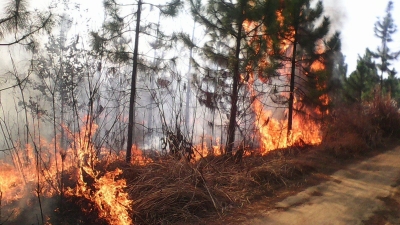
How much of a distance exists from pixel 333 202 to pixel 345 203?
204 mm

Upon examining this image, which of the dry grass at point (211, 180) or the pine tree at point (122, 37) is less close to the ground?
the pine tree at point (122, 37)

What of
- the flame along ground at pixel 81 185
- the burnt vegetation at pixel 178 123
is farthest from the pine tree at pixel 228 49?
the flame along ground at pixel 81 185

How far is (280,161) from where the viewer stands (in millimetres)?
8859

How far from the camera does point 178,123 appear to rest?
28.7 feet

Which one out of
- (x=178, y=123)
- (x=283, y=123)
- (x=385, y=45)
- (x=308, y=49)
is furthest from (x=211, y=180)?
(x=385, y=45)

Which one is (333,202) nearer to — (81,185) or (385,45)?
(81,185)

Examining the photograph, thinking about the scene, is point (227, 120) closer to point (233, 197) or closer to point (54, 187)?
point (233, 197)

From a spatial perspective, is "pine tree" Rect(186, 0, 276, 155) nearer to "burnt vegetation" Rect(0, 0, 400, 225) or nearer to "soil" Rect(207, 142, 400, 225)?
"burnt vegetation" Rect(0, 0, 400, 225)

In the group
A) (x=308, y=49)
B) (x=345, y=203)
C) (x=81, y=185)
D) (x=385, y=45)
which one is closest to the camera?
(x=81, y=185)

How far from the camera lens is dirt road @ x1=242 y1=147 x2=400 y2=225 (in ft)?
18.3

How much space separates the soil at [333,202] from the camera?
5.62 meters

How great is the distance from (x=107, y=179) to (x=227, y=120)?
6.87 meters

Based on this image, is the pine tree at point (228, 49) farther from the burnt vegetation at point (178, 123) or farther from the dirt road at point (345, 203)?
the dirt road at point (345, 203)

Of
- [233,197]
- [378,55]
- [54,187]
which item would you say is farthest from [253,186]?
[378,55]
